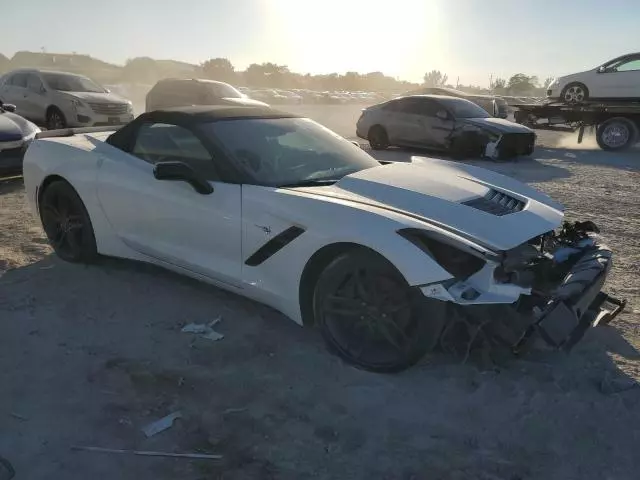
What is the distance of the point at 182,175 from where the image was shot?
3576mm

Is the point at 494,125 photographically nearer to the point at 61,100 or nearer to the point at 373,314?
the point at 61,100

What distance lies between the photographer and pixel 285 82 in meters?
95.3

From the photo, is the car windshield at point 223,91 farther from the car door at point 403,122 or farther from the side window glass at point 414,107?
the side window glass at point 414,107

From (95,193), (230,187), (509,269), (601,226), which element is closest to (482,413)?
(509,269)

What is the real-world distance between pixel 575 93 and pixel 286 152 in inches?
625

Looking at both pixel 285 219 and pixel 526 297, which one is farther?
pixel 285 219

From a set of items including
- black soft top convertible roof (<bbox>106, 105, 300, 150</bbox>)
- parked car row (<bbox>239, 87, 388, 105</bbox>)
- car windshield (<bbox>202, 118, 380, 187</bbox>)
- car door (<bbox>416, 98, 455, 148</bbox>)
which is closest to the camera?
car windshield (<bbox>202, 118, 380, 187</bbox>)

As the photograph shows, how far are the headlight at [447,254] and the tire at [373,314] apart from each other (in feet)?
0.61

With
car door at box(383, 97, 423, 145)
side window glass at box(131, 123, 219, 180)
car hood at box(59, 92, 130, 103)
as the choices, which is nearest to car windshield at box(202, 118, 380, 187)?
side window glass at box(131, 123, 219, 180)

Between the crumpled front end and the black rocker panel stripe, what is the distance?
0.88 m

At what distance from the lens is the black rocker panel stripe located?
129 inches

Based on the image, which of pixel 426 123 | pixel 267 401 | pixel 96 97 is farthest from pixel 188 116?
pixel 96 97

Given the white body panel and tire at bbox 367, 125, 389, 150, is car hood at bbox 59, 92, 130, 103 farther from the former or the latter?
the white body panel

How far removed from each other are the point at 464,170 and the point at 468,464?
2.50 m
